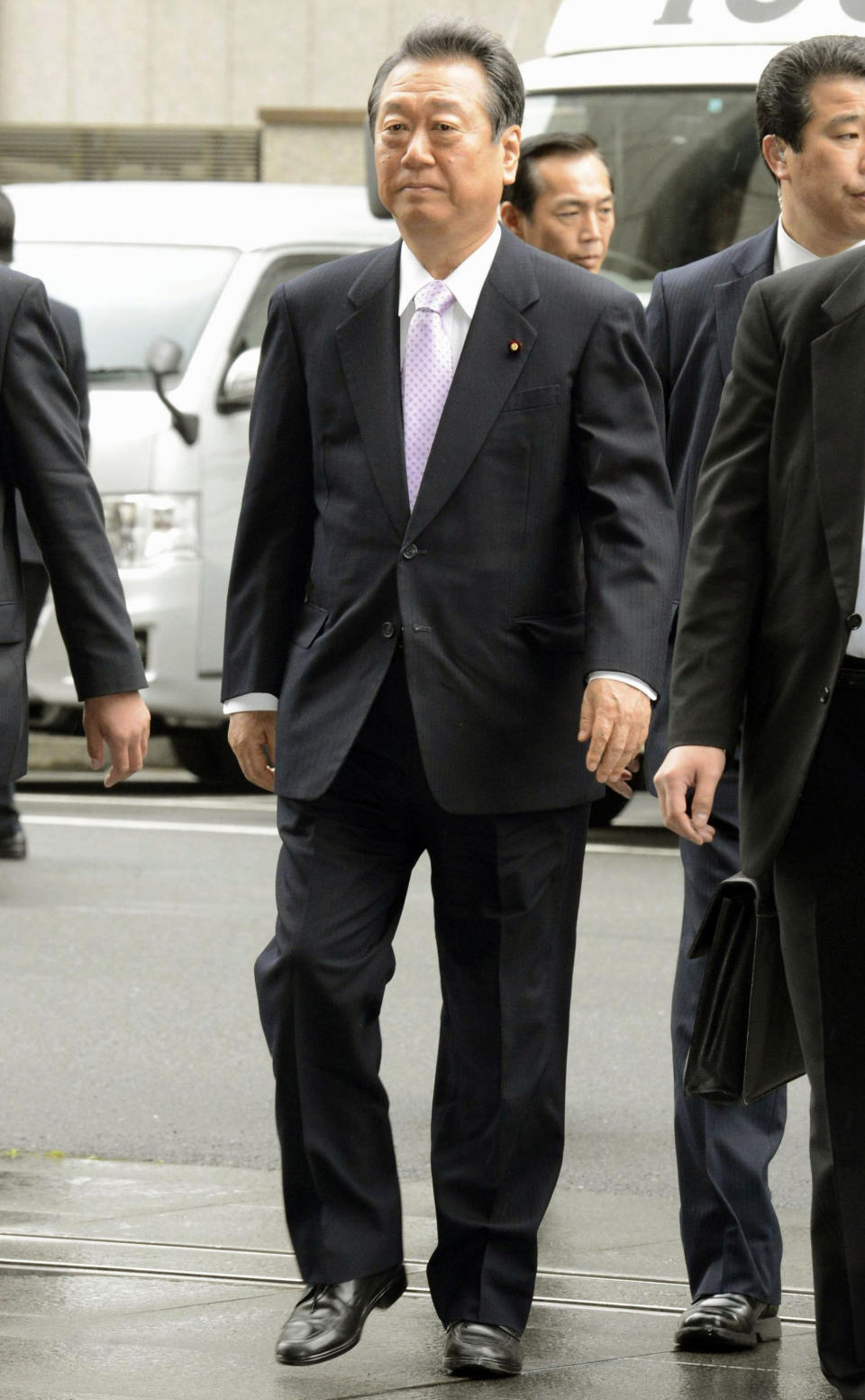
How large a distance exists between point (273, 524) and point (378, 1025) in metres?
0.81

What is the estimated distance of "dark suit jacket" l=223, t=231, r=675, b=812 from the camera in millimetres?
4133

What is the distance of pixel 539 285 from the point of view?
167 inches

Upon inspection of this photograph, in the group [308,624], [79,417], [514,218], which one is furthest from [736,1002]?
[79,417]

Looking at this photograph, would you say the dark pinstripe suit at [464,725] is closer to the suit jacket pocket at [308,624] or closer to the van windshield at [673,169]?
the suit jacket pocket at [308,624]

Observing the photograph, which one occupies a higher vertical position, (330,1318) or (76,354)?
(76,354)

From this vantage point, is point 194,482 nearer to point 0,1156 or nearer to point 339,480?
point 0,1156

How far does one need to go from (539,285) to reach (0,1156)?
238 centimetres

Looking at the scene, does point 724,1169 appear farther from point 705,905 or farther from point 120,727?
point 120,727

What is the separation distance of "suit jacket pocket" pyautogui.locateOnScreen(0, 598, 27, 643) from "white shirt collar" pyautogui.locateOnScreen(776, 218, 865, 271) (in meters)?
1.37

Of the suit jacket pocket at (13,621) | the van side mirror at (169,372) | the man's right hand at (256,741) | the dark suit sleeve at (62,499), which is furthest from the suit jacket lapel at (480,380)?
the van side mirror at (169,372)

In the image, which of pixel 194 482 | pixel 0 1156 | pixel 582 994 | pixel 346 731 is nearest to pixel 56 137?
pixel 194 482

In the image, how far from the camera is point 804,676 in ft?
12.2

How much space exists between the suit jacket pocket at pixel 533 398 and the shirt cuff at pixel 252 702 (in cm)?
61

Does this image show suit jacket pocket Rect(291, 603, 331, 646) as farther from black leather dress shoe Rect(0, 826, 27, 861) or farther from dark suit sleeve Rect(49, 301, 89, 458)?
black leather dress shoe Rect(0, 826, 27, 861)
